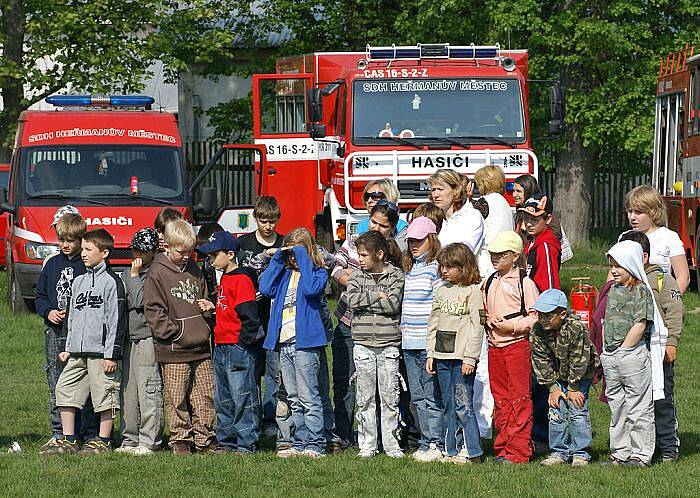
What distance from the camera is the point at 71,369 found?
9.04 metres

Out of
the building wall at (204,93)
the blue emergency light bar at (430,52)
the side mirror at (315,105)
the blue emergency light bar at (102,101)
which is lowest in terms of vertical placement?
the side mirror at (315,105)

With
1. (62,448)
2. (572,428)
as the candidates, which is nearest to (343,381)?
(572,428)

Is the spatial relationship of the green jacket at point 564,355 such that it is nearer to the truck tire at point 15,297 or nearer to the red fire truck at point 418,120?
the red fire truck at point 418,120

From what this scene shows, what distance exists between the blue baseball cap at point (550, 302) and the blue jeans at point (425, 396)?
947 millimetres

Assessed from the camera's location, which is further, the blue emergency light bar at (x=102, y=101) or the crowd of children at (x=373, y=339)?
the blue emergency light bar at (x=102, y=101)

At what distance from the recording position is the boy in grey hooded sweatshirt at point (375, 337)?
8766 mm

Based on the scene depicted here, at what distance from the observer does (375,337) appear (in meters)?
8.80

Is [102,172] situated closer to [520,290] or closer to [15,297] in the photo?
[15,297]

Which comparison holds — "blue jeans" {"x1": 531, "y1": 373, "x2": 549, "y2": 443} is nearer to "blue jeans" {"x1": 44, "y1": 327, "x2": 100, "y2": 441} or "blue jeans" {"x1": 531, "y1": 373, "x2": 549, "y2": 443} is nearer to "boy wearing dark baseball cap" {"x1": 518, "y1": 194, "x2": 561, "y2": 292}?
"boy wearing dark baseball cap" {"x1": 518, "y1": 194, "x2": 561, "y2": 292}

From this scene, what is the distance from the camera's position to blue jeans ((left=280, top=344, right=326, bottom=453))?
8.88 metres

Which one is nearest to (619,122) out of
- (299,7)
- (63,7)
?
(299,7)

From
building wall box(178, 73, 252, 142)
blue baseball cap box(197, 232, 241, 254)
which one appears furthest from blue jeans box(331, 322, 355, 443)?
building wall box(178, 73, 252, 142)

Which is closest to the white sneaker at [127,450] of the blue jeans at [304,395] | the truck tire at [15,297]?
the blue jeans at [304,395]

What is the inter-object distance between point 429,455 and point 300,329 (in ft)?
4.09
